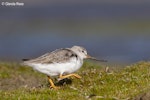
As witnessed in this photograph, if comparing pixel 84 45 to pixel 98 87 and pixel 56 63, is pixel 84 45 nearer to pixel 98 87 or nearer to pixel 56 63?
pixel 56 63

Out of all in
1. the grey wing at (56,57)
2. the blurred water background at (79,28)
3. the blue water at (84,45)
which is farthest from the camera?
the blurred water background at (79,28)

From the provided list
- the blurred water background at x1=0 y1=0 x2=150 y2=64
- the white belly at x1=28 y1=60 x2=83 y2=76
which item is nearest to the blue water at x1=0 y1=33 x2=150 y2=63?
the blurred water background at x1=0 y1=0 x2=150 y2=64

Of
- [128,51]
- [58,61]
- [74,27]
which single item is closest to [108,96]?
[58,61]

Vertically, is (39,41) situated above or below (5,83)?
above

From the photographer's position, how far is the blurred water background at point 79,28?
163ft

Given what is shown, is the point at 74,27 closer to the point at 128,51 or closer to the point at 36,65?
the point at 128,51

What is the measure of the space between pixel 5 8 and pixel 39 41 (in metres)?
23.5

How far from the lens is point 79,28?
228ft

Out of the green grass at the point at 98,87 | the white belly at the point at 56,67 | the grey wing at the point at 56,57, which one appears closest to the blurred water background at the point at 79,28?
the green grass at the point at 98,87

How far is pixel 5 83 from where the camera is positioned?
27188 millimetres

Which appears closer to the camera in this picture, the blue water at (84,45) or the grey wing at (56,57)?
the grey wing at (56,57)

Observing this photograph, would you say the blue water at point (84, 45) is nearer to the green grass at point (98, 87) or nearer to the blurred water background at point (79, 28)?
the blurred water background at point (79, 28)

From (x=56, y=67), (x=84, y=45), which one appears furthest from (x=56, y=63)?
(x=84, y=45)

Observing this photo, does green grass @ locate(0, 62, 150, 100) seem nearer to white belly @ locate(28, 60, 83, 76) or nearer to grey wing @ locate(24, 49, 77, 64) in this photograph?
white belly @ locate(28, 60, 83, 76)
